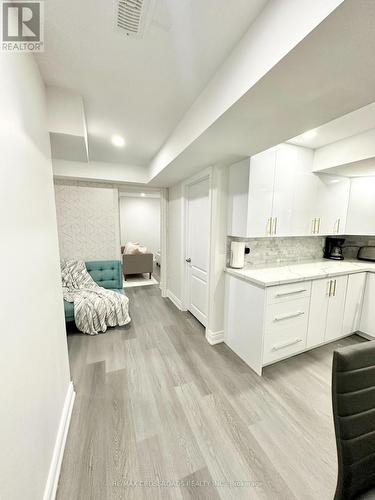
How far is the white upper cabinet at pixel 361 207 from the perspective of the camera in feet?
8.61

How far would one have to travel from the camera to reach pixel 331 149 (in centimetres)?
231

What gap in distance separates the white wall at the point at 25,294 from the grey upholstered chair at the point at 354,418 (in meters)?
1.14

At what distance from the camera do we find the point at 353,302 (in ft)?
8.24

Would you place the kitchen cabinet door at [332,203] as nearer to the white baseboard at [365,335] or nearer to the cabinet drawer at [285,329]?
the cabinet drawer at [285,329]

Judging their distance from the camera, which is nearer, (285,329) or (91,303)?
(285,329)

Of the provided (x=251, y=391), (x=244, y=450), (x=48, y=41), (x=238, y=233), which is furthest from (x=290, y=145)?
(x=244, y=450)

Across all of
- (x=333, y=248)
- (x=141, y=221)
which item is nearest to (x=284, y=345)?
(x=333, y=248)

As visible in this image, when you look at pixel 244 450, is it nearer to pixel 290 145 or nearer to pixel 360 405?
pixel 360 405

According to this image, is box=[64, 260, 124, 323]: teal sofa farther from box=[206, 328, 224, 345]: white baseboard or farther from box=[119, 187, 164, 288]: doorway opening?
box=[119, 187, 164, 288]: doorway opening

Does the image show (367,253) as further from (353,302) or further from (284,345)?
(284,345)

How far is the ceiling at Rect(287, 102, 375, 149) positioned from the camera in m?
1.73

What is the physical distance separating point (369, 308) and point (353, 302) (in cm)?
24

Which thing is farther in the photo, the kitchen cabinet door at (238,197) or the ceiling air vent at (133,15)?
the kitchen cabinet door at (238,197)
